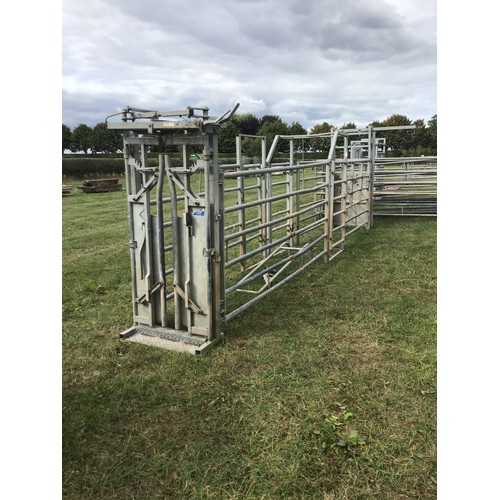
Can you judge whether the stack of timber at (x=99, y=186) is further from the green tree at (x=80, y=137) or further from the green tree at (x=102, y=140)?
the green tree at (x=80, y=137)

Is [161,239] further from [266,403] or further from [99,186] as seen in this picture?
[99,186]

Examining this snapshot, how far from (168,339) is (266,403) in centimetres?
129

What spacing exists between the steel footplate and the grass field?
0.10m

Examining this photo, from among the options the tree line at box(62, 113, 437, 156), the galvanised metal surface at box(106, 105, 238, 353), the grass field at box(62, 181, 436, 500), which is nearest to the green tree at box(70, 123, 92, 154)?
the tree line at box(62, 113, 437, 156)

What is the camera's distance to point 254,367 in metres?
3.54

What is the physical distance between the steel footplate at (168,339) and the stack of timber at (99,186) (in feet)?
53.9

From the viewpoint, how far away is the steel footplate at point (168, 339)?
150 inches

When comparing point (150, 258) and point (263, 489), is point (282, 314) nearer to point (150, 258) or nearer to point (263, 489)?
point (150, 258)

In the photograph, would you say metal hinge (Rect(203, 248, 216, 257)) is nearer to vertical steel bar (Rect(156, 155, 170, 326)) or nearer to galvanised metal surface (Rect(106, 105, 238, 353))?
galvanised metal surface (Rect(106, 105, 238, 353))

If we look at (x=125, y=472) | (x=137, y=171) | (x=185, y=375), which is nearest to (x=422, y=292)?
(x=185, y=375)

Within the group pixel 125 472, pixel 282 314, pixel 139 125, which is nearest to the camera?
pixel 125 472

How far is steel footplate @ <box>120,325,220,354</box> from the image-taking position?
3822 mm

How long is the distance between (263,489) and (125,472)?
75 centimetres

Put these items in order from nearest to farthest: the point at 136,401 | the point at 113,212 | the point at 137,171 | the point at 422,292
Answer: the point at 136,401, the point at 137,171, the point at 422,292, the point at 113,212
